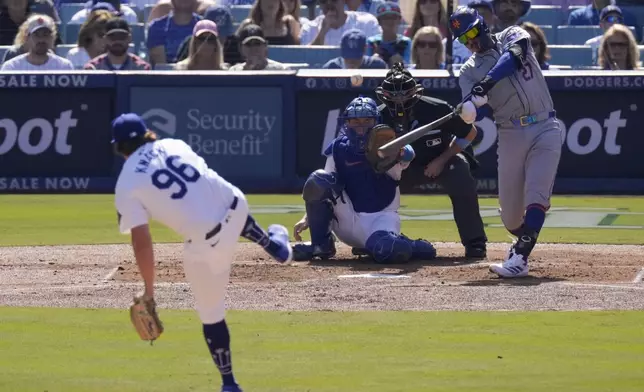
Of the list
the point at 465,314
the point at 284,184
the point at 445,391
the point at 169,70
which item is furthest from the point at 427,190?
the point at 445,391

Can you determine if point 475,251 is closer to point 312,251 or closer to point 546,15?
point 312,251

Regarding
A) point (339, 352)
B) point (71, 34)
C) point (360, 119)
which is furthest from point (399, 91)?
point (71, 34)

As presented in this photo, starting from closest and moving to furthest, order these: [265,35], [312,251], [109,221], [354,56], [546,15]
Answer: [312,251] < [109,221] < [354,56] < [265,35] < [546,15]

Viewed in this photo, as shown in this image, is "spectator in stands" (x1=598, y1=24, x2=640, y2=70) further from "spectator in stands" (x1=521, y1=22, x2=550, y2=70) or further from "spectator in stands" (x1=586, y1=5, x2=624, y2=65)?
"spectator in stands" (x1=586, y1=5, x2=624, y2=65)

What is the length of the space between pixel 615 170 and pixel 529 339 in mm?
8786

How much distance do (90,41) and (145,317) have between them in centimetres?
1158

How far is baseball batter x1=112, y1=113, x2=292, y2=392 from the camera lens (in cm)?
656

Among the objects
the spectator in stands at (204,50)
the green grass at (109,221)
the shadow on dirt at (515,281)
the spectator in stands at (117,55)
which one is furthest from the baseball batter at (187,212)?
the spectator in stands at (117,55)

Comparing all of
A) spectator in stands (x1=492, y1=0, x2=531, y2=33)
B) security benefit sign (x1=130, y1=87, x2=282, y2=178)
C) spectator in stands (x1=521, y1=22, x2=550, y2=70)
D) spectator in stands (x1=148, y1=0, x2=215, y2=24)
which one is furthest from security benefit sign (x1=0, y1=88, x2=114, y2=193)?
spectator in stands (x1=521, y1=22, x2=550, y2=70)

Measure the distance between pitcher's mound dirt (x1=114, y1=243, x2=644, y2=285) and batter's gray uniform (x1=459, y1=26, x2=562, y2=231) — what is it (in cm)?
72

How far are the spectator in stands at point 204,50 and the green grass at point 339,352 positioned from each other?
7.63m

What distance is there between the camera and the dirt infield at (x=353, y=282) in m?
9.65

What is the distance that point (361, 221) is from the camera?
11.4 meters

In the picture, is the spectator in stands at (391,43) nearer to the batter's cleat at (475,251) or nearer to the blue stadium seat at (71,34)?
the blue stadium seat at (71,34)
